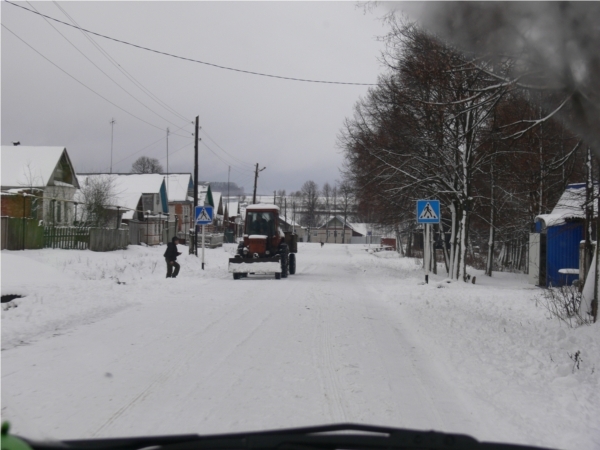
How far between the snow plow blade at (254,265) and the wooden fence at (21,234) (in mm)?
11084

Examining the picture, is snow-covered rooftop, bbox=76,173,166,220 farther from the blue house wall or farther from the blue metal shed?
the blue house wall

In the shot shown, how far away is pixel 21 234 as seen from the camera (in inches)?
1080

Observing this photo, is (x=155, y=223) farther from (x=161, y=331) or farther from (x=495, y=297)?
(x=161, y=331)

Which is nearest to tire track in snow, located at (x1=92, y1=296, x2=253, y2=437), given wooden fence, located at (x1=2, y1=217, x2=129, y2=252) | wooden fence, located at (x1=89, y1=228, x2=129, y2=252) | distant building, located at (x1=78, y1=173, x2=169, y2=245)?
wooden fence, located at (x1=2, y1=217, x2=129, y2=252)

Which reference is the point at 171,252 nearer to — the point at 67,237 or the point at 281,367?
the point at 67,237

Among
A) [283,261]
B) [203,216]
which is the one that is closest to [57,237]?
[203,216]

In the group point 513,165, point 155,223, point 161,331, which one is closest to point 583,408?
point 161,331

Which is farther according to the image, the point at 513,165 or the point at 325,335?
the point at 513,165

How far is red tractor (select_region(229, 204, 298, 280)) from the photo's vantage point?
22.5 metres

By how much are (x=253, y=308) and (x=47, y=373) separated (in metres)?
6.54

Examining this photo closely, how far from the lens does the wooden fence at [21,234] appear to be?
85.9 feet

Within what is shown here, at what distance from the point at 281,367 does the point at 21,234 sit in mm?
23953

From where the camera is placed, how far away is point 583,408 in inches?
228

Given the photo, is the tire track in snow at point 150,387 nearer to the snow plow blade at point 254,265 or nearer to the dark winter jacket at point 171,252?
the dark winter jacket at point 171,252
